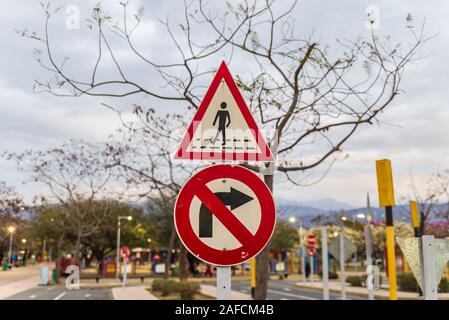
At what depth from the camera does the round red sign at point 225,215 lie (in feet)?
8.10

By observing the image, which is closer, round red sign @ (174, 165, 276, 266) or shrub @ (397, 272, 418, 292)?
round red sign @ (174, 165, 276, 266)

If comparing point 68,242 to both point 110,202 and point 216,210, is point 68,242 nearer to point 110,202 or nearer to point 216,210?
point 110,202

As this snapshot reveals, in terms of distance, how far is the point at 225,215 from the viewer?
250 centimetres

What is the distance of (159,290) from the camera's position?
2295 centimetres

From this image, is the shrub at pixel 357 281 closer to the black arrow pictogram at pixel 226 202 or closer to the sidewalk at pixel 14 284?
the sidewalk at pixel 14 284

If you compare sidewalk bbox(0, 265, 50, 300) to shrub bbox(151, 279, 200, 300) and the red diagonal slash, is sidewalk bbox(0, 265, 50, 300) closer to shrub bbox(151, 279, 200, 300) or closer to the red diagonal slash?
shrub bbox(151, 279, 200, 300)

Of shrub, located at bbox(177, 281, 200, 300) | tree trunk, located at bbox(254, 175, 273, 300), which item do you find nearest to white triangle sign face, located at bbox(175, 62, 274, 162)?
tree trunk, located at bbox(254, 175, 273, 300)

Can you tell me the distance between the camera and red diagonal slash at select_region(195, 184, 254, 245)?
248cm

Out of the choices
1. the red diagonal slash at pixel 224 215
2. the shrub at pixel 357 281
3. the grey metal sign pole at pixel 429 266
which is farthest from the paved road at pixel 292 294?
the red diagonal slash at pixel 224 215

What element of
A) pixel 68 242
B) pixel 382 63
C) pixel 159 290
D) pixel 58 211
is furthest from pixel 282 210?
pixel 382 63

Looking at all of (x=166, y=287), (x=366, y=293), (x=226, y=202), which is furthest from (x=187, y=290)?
(x=226, y=202)

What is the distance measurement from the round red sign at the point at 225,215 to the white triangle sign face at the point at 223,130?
0.23 m

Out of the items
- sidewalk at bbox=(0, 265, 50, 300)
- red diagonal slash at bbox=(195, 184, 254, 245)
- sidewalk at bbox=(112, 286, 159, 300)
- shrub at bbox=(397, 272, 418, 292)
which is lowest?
sidewalk at bbox=(0, 265, 50, 300)
